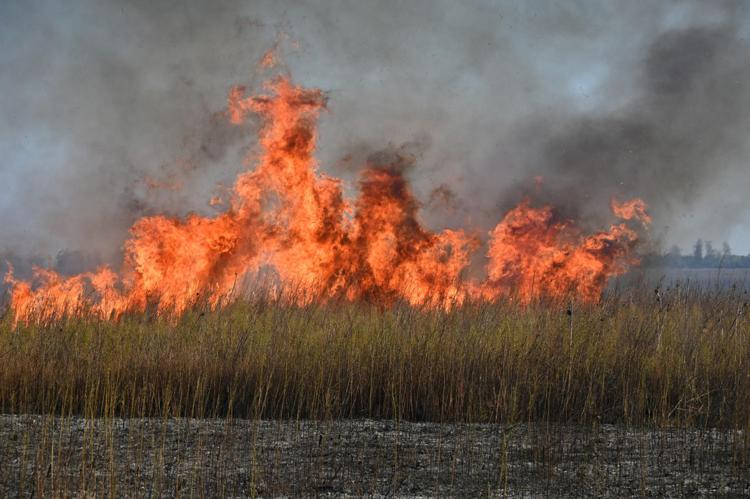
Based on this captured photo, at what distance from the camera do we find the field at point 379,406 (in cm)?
606

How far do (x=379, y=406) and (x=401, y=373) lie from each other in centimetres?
53

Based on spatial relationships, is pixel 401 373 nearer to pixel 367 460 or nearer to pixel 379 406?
pixel 379 406

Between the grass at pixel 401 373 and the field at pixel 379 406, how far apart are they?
3 cm

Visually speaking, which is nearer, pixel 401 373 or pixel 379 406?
pixel 401 373

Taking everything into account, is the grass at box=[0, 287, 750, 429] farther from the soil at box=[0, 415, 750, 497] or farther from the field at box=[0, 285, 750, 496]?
the soil at box=[0, 415, 750, 497]

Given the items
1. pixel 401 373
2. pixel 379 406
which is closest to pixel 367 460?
pixel 401 373

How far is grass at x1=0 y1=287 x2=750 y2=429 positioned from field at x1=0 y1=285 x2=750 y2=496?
0.11ft

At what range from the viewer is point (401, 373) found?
814cm

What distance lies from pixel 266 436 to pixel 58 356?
3.49 m

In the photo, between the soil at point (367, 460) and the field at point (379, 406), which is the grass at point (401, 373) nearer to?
the field at point (379, 406)

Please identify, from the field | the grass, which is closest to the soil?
the field

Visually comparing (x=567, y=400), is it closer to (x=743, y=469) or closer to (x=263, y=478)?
(x=743, y=469)

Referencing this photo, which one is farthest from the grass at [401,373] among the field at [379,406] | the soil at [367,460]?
the soil at [367,460]

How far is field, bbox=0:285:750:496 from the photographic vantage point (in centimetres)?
606
